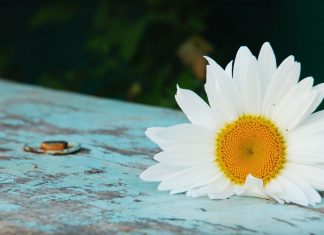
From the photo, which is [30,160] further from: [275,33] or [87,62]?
[87,62]

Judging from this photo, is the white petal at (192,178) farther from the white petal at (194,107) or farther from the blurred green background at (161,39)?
the blurred green background at (161,39)

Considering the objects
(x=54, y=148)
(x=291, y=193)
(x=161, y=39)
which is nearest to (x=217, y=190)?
(x=291, y=193)

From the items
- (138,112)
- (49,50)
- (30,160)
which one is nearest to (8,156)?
(30,160)

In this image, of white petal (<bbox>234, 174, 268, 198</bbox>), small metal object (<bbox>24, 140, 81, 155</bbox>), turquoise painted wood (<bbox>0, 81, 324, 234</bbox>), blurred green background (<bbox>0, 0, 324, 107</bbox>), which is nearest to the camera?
turquoise painted wood (<bbox>0, 81, 324, 234</bbox>)

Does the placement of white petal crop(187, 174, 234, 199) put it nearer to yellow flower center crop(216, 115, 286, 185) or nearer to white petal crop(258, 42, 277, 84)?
yellow flower center crop(216, 115, 286, 185)

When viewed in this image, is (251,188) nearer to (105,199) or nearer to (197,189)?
(197,189)

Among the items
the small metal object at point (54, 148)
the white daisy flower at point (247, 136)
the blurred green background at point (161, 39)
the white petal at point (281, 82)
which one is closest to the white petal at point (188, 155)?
the white daisy flower at point (247, 136)

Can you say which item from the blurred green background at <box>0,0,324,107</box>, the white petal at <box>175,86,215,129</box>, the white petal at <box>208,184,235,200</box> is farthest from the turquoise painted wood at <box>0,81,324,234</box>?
the blurred green background at <box>0,0,324,107</box>

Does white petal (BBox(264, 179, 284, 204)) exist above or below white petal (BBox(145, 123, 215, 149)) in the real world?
below
